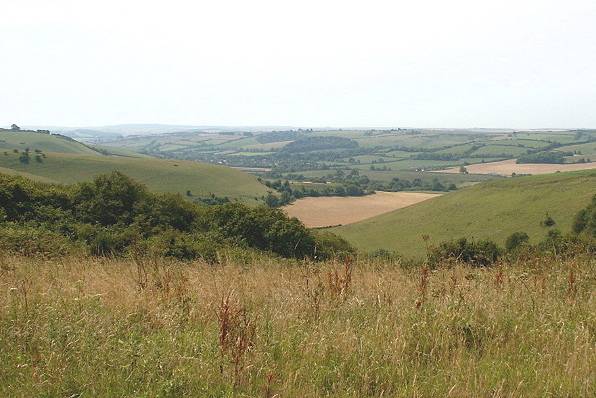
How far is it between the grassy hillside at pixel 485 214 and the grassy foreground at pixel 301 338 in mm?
64294

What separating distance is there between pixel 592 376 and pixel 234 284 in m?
4.89

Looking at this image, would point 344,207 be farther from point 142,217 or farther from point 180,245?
point 180,245

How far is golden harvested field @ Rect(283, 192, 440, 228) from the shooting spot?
4252 inches

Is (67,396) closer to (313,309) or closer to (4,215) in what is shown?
(313,309)

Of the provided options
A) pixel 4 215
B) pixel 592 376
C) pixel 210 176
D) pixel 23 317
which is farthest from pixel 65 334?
pixel 210 176

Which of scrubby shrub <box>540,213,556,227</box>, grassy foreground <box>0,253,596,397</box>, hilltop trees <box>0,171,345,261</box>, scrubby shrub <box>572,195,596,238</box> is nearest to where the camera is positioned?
grassy foreground <box>0,253,596,397</box>

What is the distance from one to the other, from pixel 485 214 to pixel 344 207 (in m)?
45.9

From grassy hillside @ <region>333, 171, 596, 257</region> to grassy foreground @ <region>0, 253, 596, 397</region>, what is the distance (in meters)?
64.3

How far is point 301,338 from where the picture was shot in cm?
512

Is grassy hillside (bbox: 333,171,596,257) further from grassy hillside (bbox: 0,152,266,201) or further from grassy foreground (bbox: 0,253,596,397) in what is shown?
grassy foreground (bbox: 0,253,596,397)

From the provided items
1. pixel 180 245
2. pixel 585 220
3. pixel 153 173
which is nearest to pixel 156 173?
pixel 153 173

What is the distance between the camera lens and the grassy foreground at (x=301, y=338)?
164 inches

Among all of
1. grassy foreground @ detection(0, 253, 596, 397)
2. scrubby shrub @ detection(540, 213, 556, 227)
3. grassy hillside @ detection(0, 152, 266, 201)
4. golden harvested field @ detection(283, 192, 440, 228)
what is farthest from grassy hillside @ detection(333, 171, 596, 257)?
grassy foreground @ detection(0, 253, 596, 397)

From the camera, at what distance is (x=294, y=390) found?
4.08 meters
